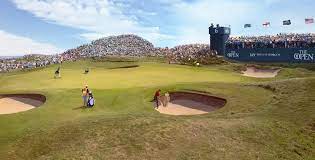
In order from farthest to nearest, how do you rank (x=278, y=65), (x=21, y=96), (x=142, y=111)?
(x=278, y=65)
(x=21, y=96)
(x=142, y=111)

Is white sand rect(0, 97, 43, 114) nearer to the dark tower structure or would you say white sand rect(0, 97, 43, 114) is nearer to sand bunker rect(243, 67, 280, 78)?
sand bunker rect(243, 67, 280, 78)

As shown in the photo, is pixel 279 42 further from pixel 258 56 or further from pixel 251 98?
pixel 251 98

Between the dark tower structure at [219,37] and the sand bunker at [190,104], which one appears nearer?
the sand bunker at [190,104]

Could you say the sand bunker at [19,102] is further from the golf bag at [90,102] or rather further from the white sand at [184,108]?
the white sand at [184,108]

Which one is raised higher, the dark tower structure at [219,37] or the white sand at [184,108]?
the dark tower structure at [219,37]

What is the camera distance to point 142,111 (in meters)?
34.1

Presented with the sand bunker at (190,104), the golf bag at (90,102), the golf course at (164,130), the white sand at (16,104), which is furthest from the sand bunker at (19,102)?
the sand bunker at (190,104)

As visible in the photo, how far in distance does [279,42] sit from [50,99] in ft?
220

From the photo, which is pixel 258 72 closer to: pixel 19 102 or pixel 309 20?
pixel 309 20

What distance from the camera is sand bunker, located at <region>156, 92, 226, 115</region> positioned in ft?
118

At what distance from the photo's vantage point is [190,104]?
38.1m

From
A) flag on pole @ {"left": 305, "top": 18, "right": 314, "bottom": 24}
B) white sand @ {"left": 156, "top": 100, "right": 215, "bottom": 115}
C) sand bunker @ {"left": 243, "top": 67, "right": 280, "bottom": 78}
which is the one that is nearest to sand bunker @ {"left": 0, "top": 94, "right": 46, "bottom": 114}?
white sand @ {"left": 156, "top": 100, "right": 215, "bottom": 115}

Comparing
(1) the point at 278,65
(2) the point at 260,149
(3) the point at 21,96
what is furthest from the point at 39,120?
(1) the point at 278,65

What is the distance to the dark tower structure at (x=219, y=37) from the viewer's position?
106188 mm
